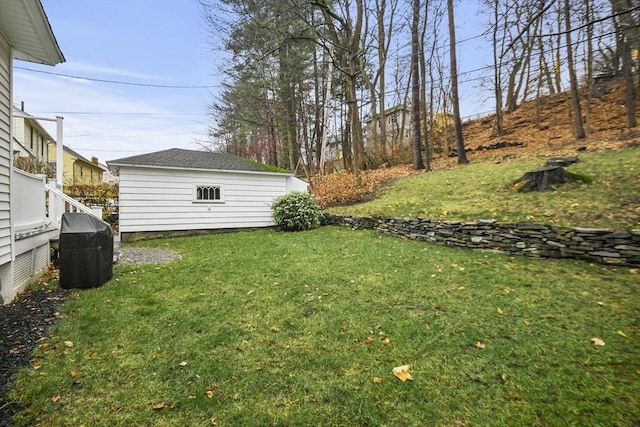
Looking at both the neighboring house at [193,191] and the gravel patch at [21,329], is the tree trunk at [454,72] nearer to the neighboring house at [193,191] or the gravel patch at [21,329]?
the neighboring house at [193,191]

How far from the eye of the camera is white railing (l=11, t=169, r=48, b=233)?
427cm

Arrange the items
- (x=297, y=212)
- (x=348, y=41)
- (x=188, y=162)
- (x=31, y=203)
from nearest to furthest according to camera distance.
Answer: (x=31, y=203)
(x=297, y=212)
(x=188, y=162)
(x=348, y=41)

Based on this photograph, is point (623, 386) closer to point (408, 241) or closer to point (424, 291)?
point (424, 291)

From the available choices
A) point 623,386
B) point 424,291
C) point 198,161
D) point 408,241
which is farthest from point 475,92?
point 623,386

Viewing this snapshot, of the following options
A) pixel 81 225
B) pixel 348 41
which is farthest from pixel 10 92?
pixel 348 41

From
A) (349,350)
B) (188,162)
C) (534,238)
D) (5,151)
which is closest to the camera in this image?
(349,350)

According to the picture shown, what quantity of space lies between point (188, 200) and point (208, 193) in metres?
0.70

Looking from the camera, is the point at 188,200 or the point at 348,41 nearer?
the point at 188,200

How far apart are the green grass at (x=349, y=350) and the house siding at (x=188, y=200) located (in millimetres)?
5209

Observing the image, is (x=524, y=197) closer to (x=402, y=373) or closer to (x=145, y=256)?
(x=402, y=373)

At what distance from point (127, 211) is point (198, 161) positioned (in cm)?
284

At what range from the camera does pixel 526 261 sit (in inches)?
203

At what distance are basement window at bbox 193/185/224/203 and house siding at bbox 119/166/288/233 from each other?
113 mm

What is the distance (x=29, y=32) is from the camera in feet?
13.4
